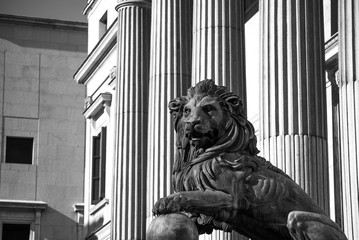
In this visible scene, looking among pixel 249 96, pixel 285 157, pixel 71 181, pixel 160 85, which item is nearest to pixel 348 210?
pixel 285 157

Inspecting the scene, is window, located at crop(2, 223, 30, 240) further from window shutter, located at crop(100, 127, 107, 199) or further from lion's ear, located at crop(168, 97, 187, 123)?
lion's ear, located at crop(168, 97, 187, 123)

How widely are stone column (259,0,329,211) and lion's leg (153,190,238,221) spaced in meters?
16.9

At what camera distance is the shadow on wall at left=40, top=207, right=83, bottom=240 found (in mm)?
59531

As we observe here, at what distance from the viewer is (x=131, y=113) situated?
38812 mm

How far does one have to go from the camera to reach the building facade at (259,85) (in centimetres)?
2461

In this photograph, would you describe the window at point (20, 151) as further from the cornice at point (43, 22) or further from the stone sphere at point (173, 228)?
the stone sphere at point (173, 228)

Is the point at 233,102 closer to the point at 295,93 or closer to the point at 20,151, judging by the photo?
the point at 295,93

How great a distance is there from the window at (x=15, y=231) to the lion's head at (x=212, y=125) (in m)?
51.8

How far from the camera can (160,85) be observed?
107ft

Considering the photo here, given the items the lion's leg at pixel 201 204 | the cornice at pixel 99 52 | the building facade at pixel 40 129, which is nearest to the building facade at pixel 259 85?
the cornice at pixel 99 52

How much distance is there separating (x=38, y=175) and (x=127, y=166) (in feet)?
76.0

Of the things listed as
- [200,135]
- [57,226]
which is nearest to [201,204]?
[200,135]

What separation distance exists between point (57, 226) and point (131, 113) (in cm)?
2207

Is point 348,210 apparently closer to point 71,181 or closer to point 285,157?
point 285,157
